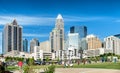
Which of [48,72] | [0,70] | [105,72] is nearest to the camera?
[0,70]

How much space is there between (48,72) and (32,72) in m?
2.50

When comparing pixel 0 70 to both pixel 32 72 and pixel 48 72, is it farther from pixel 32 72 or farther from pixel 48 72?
pixel 48 72

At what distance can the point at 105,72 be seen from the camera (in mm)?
42562

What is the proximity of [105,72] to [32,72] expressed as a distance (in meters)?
20.0

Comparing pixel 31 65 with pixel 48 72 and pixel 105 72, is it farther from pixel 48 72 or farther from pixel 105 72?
pixel 105 72

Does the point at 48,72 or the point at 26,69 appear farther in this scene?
the point at 48,72

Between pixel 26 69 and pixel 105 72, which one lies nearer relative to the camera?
pixel 26 69

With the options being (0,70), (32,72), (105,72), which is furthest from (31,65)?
(105,72)

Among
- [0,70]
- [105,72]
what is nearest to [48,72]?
[0,70]

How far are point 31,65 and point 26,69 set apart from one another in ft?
2.18

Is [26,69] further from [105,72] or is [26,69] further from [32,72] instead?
[105,72]

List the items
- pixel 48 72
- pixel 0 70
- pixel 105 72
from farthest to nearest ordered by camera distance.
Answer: pixel 105 72
pixel 48 72
pixel 0 70

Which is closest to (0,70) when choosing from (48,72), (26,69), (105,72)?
(26,69)

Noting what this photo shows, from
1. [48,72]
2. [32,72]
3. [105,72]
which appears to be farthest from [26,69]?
[105,72]
